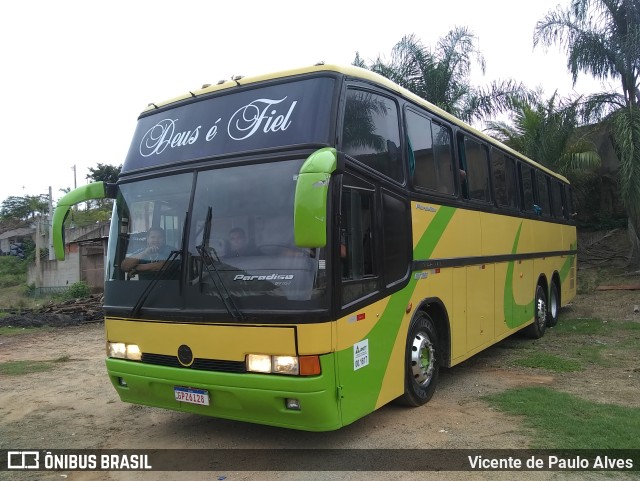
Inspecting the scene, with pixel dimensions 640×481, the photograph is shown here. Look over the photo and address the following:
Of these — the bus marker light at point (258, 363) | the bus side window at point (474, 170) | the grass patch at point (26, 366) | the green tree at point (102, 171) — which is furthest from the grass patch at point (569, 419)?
the green tree at point (102, 171)

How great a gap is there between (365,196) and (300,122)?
2.96ft

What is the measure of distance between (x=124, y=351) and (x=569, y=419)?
445 cm

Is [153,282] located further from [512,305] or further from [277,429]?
[512,305]

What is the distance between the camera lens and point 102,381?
7887mm

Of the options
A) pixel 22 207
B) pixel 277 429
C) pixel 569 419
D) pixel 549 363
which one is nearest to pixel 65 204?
pixel 277 429

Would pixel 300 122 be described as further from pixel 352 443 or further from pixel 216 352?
pixel 352 443

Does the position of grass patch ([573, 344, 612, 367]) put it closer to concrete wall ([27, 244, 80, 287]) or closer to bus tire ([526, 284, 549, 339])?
bus tire ([526, 284, 549, 339])

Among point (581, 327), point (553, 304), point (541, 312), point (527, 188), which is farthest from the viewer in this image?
point (553, 304)

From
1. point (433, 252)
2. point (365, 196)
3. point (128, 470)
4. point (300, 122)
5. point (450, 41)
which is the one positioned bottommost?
point (128, 470)

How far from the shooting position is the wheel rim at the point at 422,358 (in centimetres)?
577

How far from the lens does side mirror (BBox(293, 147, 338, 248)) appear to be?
3.59 metres

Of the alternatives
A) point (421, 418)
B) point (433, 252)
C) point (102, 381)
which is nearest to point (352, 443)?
point (421, 418)

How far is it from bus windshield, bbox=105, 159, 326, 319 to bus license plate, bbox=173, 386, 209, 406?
0.69 metres

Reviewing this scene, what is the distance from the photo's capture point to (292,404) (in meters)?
4.29
